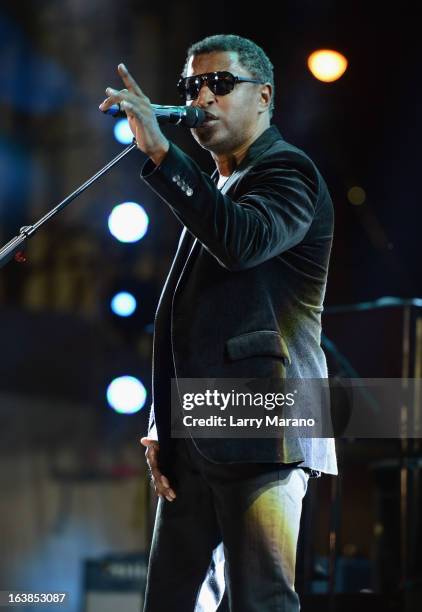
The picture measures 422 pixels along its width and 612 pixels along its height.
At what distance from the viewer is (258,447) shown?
1715 mm

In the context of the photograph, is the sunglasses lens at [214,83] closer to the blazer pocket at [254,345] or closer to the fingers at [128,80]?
the fingers at [128,80]

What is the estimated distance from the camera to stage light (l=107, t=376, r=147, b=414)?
394 centimetres

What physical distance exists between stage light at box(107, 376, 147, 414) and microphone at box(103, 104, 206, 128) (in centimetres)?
222

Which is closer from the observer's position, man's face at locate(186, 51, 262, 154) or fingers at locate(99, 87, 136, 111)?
fingers at locate(99, 87, 136, 111)

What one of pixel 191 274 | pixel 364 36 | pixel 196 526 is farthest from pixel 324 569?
pixel 364 36

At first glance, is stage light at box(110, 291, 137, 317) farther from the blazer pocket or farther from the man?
the blazer pocket

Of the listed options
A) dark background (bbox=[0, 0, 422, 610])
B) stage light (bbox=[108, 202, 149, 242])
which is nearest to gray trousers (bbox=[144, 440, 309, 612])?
dark background (bbox=[0, 0, 422, 610])

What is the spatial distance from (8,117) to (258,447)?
4325 millimetres

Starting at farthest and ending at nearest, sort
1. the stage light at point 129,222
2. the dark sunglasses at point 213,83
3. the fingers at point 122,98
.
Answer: the stage light at point 129,222 → the dark sunglasses at point 213,83 → the fingers at point 122,98

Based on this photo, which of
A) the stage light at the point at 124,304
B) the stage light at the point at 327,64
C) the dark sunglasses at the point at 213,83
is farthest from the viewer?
the stage light at the point at 124,304

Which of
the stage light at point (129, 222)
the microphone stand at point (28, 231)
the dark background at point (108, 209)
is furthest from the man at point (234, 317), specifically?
the stage light at point (129, 222)

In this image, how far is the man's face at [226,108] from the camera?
1897 millimetres

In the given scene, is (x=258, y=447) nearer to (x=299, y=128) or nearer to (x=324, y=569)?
(x=324, y=569)

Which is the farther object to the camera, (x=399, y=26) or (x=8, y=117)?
(x=8, y=117)
